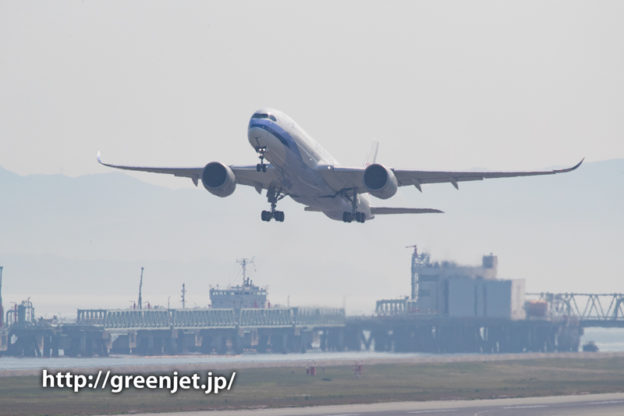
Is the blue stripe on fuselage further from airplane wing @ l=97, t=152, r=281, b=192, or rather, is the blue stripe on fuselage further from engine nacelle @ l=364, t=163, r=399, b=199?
engine nacelle @ l=364, t=163, r=399, b=199

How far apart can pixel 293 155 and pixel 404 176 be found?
10518 millimetres

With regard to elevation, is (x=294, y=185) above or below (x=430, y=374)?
above

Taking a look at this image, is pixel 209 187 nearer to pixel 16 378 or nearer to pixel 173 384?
pixel 173 384

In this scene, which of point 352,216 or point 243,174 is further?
point 352,216

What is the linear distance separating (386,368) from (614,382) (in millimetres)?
34940

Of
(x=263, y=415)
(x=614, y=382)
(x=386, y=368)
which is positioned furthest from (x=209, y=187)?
(x=386, y=368)

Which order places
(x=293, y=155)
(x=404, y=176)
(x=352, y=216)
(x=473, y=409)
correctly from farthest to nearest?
1. (x=473, y=409)
2. (x=352, y=216)
3. (x=404, y=176)
4. (x=293, y=155)

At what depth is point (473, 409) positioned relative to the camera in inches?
4333

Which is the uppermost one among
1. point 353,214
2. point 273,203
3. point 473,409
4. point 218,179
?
point 218,179

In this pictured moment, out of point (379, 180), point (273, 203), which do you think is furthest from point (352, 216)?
point (379, 180)

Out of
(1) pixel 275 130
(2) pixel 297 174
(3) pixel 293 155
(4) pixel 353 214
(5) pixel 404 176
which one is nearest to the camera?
(1) pixel 275 130

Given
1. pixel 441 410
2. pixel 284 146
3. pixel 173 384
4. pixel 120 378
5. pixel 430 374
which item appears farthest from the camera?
pixel 430 374

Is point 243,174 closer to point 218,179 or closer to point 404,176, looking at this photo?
point 218,179

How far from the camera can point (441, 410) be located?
109250 mm
